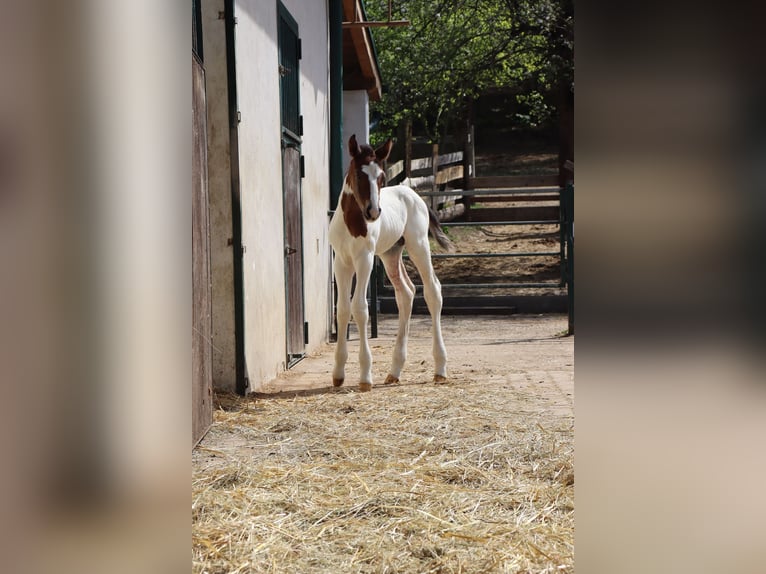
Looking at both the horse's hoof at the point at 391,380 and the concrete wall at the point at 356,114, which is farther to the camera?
the concrete wall at the point at 356,114

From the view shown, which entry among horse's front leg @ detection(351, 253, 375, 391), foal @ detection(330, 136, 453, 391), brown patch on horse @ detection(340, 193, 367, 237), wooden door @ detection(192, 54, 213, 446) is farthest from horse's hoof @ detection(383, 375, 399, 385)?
wooden door @ detection(192, 54, 213, 446)

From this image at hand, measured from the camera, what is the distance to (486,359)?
822 cm

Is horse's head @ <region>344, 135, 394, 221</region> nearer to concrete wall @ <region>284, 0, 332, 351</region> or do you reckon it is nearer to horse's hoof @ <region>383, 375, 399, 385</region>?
horse's hoof @ <region>383, 375, 399, 385</region>

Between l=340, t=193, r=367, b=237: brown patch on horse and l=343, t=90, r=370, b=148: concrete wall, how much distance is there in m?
7.19

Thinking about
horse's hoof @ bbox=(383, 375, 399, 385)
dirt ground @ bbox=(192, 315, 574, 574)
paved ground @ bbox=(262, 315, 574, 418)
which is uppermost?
dirt ground @ bbox=(192, 315, 574, 574)

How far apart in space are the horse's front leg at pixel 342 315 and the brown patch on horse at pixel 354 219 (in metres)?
0.30

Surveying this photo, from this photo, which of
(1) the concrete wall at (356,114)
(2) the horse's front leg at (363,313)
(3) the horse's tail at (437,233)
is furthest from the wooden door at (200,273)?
(1) the concrete wall at (356,114)

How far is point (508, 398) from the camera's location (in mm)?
6133

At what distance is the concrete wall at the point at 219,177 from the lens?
19.2 ft

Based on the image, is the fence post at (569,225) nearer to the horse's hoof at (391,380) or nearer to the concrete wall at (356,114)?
the concrete wall at (356,114)

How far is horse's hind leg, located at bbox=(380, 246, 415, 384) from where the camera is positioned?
6.93 m
